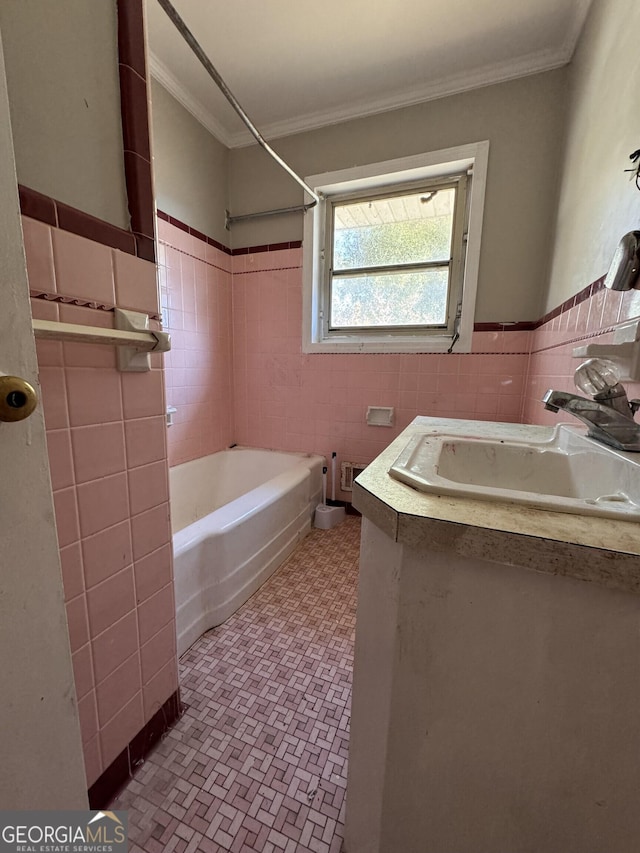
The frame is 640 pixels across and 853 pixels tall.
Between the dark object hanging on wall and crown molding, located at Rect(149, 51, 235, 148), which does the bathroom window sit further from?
the dark object hanging on wall

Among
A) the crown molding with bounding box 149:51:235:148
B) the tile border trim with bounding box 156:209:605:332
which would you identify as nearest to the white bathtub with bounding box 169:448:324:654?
the tile border trim with bounding box 156:209:605:332

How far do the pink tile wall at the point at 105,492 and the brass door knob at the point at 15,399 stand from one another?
0.30 meters

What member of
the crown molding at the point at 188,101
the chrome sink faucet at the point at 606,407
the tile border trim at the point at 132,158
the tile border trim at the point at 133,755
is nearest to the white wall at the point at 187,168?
the crown molding at the point at 188,101

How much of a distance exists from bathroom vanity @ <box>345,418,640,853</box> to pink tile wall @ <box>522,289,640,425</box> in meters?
0.61

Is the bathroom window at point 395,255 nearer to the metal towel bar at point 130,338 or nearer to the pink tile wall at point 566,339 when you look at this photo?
the pink tile wall at point 566,339

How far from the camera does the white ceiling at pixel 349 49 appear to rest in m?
1.37

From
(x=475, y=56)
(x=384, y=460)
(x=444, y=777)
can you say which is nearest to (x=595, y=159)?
(x=475, y=56)

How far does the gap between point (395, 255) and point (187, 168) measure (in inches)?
51.5

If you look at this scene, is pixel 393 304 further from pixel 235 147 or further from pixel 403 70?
pixel 235 147

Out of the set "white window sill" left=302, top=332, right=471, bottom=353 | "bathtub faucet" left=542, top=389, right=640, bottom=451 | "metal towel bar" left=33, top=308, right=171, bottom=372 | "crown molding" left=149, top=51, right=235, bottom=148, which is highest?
"crown molding" left=149, top=51, right=235, bottom=148

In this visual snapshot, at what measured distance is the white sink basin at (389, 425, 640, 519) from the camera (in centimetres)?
48

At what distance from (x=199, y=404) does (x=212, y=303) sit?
2.19 ft

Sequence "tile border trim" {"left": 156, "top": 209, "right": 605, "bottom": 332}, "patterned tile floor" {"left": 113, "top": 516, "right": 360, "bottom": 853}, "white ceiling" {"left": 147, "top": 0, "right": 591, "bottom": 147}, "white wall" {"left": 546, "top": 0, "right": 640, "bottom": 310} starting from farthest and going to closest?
"white ceiling" {"left": 147, "top": 0, "right": 591, "bottom": 147} → "tile border trim" {"left": 156, "top": 209, "right": 605, "bottom": 332} → "white wall" {"left": 546, "top": 0, "right": 640, "bottom": 310} → "patterned tile floor" {"left": 113, "top": 516, "right": 360, "bottom": 853}

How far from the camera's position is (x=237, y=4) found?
1.36m
